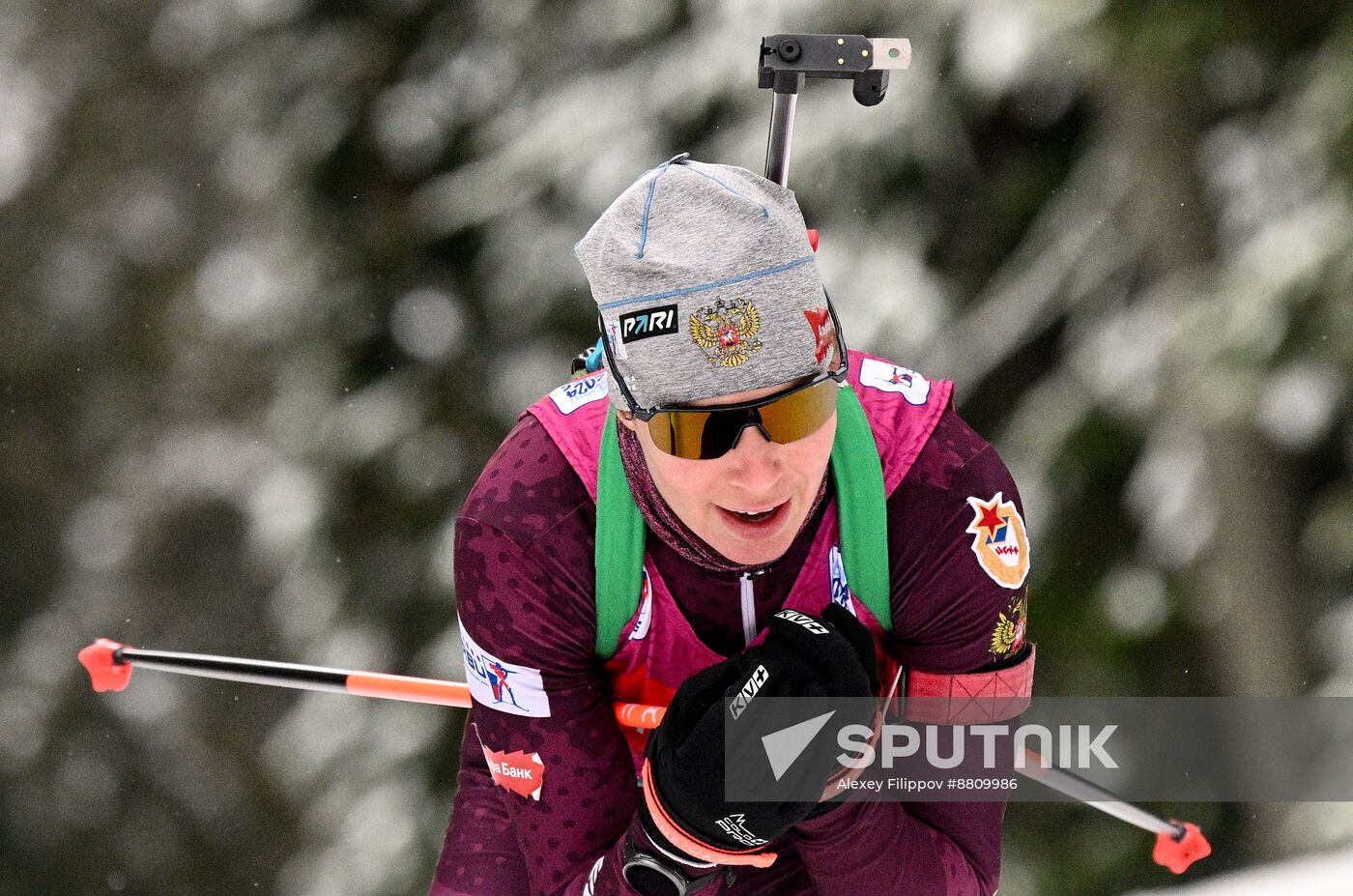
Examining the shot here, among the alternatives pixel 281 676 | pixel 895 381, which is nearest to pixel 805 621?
pixel 895 381

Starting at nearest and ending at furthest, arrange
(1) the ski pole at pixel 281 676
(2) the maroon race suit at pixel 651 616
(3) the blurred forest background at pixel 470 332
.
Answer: (2) the maroon race suit at pixel 651 616
(1) the ski pole at pixel 281 676
(3) the blurred forest background at pixel 470 332

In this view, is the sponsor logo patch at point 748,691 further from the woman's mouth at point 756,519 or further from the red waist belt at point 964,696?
the red waist belt at point 964,696

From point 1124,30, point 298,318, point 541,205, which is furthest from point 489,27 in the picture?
point 1124,30

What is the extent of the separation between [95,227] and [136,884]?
2.63 metres

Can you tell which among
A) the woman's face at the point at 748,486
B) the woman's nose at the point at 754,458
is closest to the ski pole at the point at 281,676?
the woman's face at the point at 748,486

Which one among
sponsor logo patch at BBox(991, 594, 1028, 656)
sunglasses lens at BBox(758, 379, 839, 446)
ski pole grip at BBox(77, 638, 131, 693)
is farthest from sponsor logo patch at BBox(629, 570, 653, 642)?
ski pole grip at BBox(77, 638, 131, 693)

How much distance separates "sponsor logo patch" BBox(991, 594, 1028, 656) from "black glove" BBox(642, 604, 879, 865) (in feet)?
0.94

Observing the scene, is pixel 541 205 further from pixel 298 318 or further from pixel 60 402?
pixel 60 402

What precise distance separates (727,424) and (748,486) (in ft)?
0.26

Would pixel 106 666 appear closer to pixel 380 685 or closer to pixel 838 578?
pixel 380 685

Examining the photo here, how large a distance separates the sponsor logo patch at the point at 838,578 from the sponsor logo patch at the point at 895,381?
9.0 inches

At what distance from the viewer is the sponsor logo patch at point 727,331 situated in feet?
4.75

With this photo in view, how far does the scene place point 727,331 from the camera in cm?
145

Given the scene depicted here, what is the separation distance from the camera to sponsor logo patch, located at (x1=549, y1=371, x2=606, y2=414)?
1.82 meters
